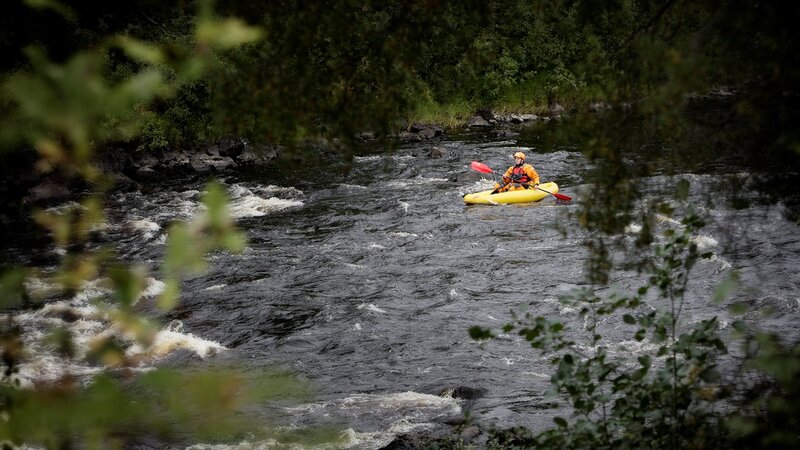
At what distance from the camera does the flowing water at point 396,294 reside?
7.21m

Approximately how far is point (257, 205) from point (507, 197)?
19.3ft

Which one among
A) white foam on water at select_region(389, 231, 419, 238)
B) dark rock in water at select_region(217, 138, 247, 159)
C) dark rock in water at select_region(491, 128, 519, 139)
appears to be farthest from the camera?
dark rock in water at select_region(491, 128, 519, 139)

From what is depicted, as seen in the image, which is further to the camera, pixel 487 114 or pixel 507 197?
pixel 487 114

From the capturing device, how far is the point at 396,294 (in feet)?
34.6

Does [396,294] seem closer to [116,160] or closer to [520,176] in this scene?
[520,176]

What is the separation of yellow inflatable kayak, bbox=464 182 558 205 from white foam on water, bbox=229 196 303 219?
418cm

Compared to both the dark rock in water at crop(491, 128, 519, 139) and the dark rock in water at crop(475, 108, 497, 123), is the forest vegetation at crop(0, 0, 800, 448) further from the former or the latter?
the dark rock in water at crop(475, 108, 497, 123)

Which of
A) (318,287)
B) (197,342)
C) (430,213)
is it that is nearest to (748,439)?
(197,342)

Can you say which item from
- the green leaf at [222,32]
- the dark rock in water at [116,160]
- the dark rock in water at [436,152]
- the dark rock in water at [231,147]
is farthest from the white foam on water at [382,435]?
the dark rock in water at [231,147]

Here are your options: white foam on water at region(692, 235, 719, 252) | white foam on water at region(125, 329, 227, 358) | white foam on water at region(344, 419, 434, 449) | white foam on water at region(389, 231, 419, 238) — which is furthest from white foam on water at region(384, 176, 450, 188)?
white foam on water at region(344, 419, 434, 449)

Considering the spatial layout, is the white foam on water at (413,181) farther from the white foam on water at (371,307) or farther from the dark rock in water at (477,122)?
the dark rock in water at (477,122)

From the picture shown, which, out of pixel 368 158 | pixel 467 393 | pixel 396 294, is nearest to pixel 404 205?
pixel 396 294

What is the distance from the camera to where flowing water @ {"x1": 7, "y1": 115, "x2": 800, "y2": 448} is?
7207 mm

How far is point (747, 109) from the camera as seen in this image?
290 centimetres
